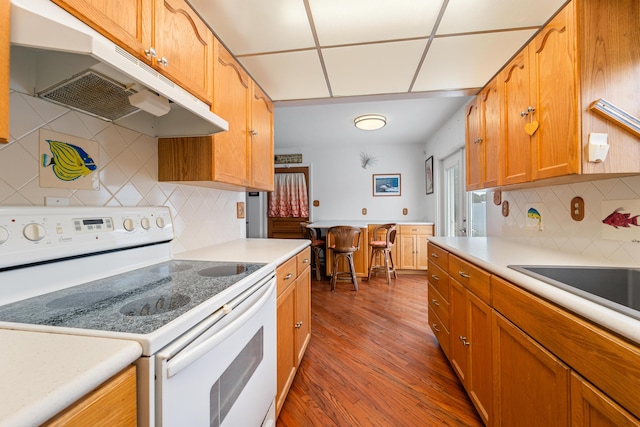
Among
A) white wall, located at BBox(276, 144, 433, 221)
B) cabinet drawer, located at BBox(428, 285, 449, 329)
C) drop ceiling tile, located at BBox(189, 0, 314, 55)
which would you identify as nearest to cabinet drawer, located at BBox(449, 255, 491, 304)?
cabinet drawer, located at BBox(428, 285, 449, 329)

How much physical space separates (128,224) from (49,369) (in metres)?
0.76

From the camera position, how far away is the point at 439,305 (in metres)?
1.79

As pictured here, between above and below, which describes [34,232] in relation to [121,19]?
below

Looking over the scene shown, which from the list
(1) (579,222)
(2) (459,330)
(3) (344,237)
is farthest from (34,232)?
(3) (344,237)

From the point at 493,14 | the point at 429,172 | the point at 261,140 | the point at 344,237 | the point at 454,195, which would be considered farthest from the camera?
the point at 429,172

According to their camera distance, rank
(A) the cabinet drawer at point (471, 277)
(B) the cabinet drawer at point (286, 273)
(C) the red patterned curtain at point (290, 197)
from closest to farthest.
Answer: (A) the cabinet drawer at point (471, 277), (B) the cabinet drawer at point (286, 273), (C) the red patterned curtain at point (290, 197)

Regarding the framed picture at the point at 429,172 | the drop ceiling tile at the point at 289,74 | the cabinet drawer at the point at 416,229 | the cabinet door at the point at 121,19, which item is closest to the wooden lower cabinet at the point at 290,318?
the cabinet door at the point at 121,19

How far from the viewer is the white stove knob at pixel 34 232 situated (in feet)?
2.38

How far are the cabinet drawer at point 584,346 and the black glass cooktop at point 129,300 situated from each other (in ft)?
3.23

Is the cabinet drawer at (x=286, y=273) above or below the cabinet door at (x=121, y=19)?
below

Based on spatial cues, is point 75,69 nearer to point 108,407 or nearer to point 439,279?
point 108,407

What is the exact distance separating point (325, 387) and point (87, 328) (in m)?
1.38

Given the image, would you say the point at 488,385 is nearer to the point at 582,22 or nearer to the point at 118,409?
the point at 118,409

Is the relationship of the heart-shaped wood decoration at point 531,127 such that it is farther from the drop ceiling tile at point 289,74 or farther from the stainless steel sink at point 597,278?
the drop ceiling tile at point 289,74
